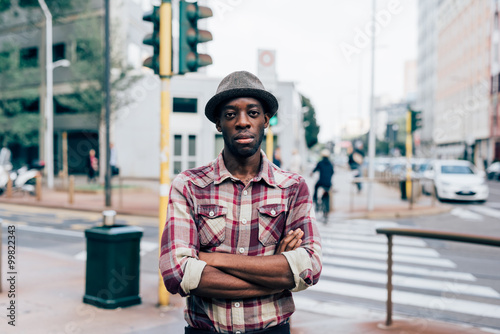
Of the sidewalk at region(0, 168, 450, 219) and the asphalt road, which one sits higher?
the sidewalk at region(0, 168, 450, 219)

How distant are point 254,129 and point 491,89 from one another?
5640cm

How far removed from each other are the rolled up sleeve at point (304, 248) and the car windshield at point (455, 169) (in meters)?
18.6

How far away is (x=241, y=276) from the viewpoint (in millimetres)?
1733

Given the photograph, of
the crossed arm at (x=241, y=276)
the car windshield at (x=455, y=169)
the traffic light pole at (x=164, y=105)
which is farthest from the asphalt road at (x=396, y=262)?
the car windshield at (x=455, y=169)

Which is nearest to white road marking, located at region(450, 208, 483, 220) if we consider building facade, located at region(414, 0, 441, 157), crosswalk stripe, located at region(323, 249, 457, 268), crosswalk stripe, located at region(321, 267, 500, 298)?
crosswalk stripe, located at region(323, 249, 457, 268)

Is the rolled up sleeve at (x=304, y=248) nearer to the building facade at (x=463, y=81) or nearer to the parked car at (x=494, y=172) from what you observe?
the parked car at (x=494, y=172)

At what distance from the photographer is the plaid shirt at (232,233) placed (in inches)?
70.1

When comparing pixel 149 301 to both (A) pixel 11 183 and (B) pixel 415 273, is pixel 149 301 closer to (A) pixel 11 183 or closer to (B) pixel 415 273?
(B) pixel 415 273

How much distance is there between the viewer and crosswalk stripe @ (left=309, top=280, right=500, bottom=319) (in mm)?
5270

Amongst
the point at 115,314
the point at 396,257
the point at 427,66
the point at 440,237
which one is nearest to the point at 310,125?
the point at 427,66

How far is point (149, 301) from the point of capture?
5203 millimetres

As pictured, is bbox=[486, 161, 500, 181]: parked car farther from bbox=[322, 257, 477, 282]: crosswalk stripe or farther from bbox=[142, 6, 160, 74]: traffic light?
bbox=[142, 6, 160, 74]: traffic light

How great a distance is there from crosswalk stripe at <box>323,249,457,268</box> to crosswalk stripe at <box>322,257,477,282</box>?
391mm

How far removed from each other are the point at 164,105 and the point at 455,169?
16.8 m
